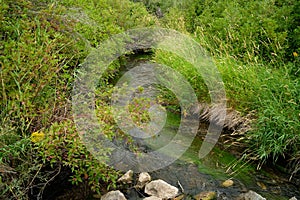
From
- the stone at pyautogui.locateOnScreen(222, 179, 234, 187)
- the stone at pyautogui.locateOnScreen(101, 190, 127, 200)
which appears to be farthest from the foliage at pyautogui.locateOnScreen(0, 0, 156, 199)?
the stone at pyautogui.locateOnScreen(222, 179, 234, 187)

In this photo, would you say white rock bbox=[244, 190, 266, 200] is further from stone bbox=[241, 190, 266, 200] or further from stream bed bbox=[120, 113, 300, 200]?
stream bed bbox=[120, 113, 300, 200]

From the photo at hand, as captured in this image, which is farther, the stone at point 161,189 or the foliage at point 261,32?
the foliage at point 261,32

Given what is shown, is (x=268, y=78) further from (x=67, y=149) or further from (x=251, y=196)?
(x=67, y=149)

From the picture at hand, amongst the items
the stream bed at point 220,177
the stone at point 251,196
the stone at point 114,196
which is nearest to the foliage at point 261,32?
the stream bed at point 220,177

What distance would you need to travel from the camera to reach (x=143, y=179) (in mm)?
3400

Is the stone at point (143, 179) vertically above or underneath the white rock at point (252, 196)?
underneath

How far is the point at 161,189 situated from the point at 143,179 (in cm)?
24

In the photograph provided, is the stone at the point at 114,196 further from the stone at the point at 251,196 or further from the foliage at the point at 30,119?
the stone at the point at 251,196

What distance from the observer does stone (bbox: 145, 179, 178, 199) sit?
323cm

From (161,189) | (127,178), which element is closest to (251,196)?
(161,189)

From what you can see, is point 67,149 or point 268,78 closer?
point 67,149

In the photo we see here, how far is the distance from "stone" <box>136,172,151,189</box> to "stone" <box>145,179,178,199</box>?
7 cm

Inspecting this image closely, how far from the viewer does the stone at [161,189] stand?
323 centimetres

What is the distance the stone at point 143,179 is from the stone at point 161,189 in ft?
0.24
